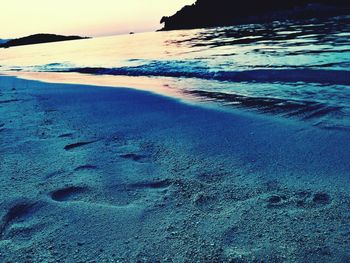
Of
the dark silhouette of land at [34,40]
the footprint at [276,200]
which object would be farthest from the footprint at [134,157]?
the dark silhouette of land at [34,40]

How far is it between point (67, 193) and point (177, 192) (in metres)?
0.87

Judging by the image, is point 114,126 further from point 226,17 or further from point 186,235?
point 226,17

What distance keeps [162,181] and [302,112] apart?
2858mm

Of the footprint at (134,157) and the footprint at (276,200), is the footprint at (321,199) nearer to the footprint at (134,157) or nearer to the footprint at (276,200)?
the footprint at (276,200)

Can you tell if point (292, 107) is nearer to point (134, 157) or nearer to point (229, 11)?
point (134, 157)

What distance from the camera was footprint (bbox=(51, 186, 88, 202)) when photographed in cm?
229

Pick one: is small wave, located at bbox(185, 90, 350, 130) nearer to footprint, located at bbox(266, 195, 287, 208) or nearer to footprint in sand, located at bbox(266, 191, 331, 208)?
footprint in sand, located at bbox(266, 191, 331, 208)

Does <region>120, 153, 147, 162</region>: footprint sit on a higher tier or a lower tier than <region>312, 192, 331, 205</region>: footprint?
higher

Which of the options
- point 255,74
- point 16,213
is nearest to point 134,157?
point 16,213

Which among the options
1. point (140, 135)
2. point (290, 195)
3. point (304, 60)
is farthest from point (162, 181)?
point (304, 60)

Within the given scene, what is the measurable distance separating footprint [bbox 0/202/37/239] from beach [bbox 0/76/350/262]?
0.01m

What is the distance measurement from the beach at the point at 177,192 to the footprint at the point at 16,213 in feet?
0.04

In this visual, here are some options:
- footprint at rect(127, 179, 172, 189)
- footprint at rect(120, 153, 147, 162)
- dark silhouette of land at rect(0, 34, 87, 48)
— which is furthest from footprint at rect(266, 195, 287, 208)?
dark silhouette of land at rect(0, 34, 87, 48)

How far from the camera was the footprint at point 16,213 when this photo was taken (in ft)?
6.42
